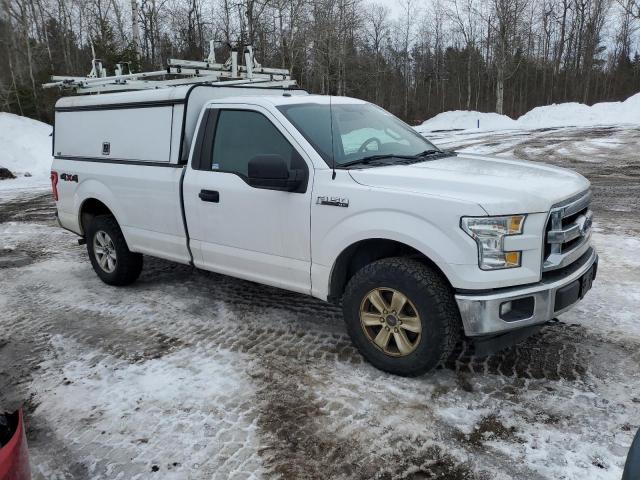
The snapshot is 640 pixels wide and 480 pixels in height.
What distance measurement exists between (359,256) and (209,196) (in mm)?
1398

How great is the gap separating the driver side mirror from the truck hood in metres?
0.47

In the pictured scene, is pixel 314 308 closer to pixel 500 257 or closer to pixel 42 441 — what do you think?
pixel 500 257

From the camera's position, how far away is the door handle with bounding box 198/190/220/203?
448 centimetres

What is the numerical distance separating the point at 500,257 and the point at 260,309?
2.50 meters

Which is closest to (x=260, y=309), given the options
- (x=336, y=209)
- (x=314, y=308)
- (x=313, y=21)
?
(x=314, y=308)

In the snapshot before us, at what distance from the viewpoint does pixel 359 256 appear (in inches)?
158

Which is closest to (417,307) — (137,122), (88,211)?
(137,122)

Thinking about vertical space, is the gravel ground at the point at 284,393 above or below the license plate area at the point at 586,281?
below

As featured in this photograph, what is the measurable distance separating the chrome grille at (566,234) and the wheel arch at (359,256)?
780 millimetres

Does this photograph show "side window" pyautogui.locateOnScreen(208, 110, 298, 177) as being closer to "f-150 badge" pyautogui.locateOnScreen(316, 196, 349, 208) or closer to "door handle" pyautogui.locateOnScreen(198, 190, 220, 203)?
"door handle" pyautogui.locateOnScreen(198, 190, 220, 203)

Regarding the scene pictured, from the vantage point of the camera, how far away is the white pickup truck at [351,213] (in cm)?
329

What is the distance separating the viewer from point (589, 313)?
4.66 meters

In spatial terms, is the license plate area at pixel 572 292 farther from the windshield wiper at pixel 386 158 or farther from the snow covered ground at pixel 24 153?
the snow covered ground at pixel 24 153

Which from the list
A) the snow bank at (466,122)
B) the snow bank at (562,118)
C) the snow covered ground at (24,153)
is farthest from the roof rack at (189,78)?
the snow bank at (466,122)
